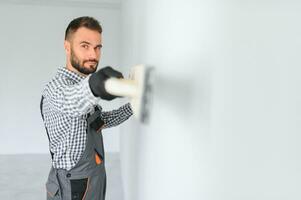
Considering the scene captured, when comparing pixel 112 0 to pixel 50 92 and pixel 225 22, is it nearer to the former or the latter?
pixel 50 92

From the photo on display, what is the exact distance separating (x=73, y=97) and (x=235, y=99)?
61 cm

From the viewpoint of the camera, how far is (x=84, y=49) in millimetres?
1297

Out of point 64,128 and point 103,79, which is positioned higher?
point 103,79

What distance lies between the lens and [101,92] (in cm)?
78

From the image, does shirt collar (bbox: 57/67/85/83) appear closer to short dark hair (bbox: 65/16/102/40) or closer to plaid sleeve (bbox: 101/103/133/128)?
short dark hair (bbox: 65/16/102/40)

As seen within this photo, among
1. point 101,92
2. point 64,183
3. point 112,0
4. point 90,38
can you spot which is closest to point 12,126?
point 112,0

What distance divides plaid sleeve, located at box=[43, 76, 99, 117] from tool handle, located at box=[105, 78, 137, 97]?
0.13 meters

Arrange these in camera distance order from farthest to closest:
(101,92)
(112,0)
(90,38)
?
(112,0) → (90,38) → (101,92)

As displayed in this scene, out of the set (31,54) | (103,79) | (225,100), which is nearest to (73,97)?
(103,79)

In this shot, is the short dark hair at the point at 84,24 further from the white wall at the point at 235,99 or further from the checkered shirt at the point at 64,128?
the white wall at the point at 235,99

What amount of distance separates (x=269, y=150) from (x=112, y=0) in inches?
165

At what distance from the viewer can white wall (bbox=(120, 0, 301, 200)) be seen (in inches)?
14.8

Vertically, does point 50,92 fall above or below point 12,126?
above

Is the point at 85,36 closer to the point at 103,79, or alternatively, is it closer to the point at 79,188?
the point at 103,79
